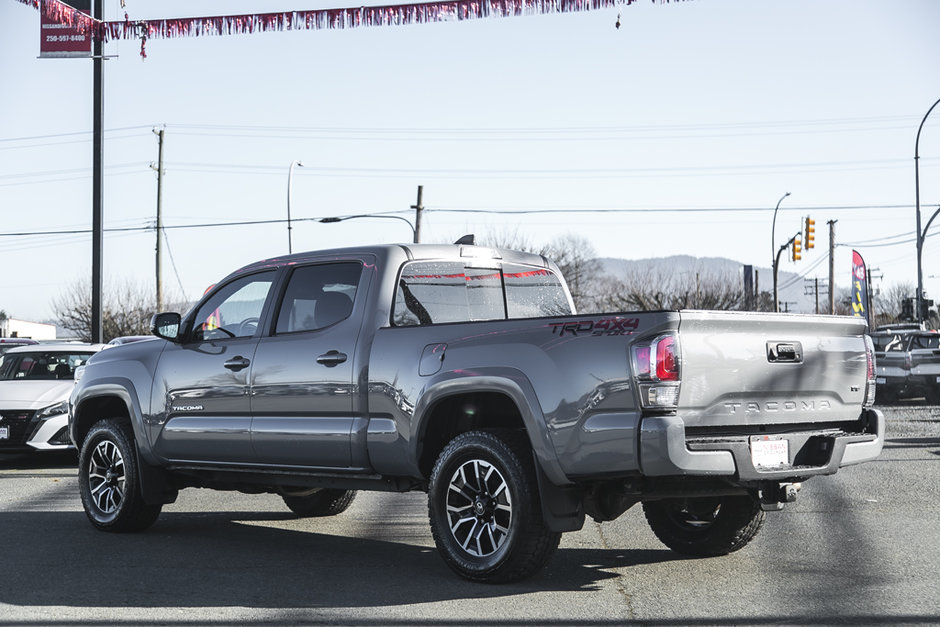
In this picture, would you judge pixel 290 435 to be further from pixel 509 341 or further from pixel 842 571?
pixel 842 571

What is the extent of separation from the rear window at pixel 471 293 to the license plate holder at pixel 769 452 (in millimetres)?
2044

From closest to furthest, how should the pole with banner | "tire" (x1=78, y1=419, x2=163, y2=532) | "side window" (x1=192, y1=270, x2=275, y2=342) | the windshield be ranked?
"side window" (x1=192, y1=270, x2=275, y2=342) → "tire" (x1=78, y1=419, x2=163, y2=532) → the windshield → the pole with banner

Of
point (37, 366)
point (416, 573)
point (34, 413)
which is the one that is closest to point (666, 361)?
point (416, 573)

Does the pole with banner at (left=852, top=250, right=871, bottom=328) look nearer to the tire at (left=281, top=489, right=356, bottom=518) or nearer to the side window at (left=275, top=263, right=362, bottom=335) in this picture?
the tire at (left=281, top=489, right=356, bottom=518)

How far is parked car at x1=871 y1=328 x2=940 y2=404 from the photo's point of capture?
2570 centimetres

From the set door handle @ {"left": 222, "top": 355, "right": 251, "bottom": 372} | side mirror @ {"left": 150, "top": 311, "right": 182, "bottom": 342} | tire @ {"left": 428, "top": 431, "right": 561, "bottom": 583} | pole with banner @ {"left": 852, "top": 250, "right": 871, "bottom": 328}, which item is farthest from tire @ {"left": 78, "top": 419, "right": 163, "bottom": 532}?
pole with banner @ {"left": 852, "top": 250, "right": 871, "bottom": 328}

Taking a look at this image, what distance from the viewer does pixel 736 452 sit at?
18.9 feet

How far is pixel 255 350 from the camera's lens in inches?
301

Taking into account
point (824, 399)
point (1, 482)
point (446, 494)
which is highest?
point (824, 399)

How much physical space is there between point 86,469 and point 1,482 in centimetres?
351

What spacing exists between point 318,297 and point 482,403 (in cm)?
154

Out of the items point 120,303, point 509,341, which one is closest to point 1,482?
point 509,341

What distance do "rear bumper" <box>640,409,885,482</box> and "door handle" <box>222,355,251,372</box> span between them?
3198mm

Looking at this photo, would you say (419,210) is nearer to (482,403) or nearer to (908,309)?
(908,309)
